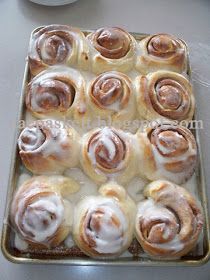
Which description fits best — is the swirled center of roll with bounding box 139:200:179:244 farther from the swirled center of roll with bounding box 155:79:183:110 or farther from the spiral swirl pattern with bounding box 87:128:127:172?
the swirled center of roll with bounding box 155:79:183:110

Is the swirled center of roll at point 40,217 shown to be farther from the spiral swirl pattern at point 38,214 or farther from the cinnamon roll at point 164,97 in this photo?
the cinnamon roll at point 164,97

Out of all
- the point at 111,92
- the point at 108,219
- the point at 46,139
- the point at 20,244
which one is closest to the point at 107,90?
the point at 111,92

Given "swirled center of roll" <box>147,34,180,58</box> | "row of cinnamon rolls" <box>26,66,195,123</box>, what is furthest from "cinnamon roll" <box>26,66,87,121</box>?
"swirled center of roll" <box>147,34,180,58</box>

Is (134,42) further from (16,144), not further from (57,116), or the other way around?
(16,144)

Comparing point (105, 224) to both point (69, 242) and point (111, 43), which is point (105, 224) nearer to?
point (69, 242)

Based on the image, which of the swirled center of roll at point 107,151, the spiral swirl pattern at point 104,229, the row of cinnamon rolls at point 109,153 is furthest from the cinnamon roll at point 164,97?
the spiral swirl pattern at point 104,229

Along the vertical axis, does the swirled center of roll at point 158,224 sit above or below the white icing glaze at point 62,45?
below
